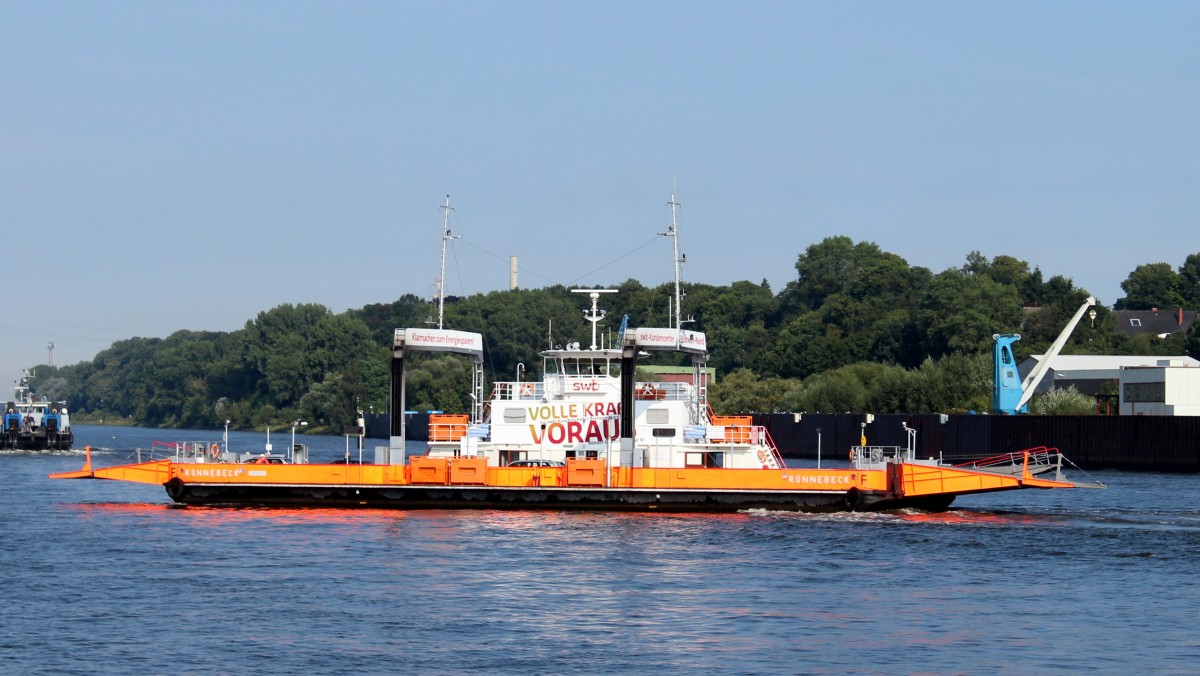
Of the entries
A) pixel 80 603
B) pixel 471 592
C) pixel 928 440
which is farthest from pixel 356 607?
pixel 928 440

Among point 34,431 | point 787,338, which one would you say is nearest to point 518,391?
point 34,431

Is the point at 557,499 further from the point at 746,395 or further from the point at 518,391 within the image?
the point at 746,395

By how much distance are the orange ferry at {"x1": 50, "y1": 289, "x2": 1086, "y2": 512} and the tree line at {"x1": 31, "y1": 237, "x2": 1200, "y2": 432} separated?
50.7 meters

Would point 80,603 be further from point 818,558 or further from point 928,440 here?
point 928,440

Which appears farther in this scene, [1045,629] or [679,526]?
[679,526]

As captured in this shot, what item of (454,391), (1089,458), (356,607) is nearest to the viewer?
(356,607)

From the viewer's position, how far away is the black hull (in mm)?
39156

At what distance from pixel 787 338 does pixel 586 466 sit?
97.9 metres

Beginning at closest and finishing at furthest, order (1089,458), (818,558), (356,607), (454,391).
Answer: (356,607)
(818,558)
(1089,458)
(454,391)

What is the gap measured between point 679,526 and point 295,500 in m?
11.0

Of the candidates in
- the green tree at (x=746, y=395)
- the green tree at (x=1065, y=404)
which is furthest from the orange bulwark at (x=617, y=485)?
the green tree at (x=746, y=395)

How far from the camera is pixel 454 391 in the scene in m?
124

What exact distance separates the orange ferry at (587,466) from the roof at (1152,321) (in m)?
106

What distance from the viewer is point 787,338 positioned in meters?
136
